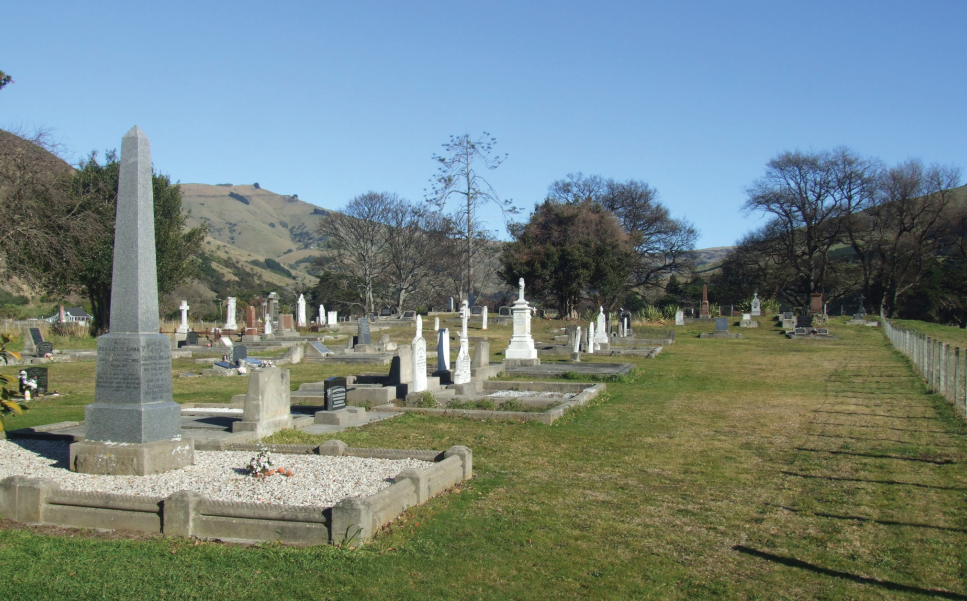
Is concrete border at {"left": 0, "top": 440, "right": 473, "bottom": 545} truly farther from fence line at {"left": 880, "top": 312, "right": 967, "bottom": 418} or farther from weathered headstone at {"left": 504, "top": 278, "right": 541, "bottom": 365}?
weathered headstone at {"left": 504, "top": 278, "right": 541, "bottom": 365}

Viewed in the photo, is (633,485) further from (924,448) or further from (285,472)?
(924,448)

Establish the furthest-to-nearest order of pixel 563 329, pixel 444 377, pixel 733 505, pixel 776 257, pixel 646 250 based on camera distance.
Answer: pixel 646 250 → pixel 776 257 → pixel 563 329 → pixel 444 377 → pixel 733 505

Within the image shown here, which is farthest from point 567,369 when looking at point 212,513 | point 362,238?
point 362,238

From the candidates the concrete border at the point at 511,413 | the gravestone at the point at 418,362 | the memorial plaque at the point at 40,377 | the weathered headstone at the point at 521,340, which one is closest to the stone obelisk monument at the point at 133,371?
the concrete border at the point at 511,413

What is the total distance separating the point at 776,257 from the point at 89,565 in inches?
2699

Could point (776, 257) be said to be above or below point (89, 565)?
above

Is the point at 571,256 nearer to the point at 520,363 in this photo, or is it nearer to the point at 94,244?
the point at 520,363

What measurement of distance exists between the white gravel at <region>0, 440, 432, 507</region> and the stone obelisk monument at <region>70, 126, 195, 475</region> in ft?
0.72

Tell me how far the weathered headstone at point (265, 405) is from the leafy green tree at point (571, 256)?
4202 centimetres

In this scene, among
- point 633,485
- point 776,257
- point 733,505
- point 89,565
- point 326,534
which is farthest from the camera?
point 776,257

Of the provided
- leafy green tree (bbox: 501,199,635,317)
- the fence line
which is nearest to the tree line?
leafy green tree (bbox: 501,199,635,317)

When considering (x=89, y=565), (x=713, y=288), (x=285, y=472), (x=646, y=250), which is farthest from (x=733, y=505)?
(x=646, y=250)

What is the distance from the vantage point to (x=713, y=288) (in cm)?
6725

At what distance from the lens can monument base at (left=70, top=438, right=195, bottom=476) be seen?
7.67 m
